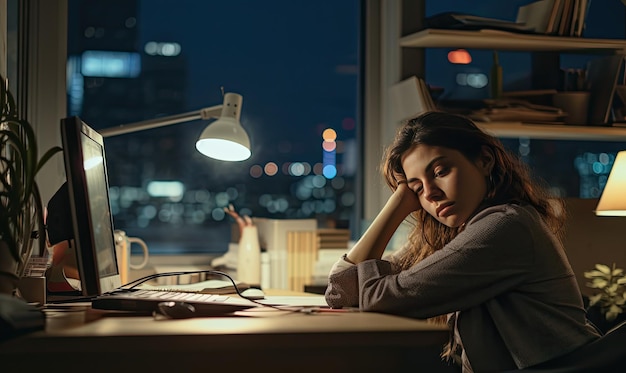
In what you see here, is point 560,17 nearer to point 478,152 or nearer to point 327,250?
point 327,250

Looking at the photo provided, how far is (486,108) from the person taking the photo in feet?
11.5

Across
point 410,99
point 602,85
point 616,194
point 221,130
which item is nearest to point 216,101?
point 410,99

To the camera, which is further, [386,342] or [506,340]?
[506,340]

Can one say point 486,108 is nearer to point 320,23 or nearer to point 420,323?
point 320,23

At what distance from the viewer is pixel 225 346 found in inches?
49.2

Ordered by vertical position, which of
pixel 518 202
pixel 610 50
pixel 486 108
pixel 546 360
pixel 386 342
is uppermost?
pixel 610 50

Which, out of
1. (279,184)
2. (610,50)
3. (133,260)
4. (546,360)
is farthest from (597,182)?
(546,360)

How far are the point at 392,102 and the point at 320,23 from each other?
2.05 feet

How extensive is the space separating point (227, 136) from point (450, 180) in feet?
3.86

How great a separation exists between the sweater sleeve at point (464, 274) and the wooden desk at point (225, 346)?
26 centimetres

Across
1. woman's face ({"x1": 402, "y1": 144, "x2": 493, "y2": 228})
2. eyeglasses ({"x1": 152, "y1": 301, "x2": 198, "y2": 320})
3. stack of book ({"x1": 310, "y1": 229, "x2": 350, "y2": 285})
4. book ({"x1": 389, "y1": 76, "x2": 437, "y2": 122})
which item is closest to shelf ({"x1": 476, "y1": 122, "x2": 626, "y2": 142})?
book ({"x1": 389, "y1": 76, "x2": 437, "y2": 122})

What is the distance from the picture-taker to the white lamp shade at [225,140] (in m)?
2.94

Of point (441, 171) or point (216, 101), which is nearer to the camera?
point (441, 171)

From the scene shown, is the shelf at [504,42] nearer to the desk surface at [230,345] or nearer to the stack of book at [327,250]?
the stack of book at [327,250]
